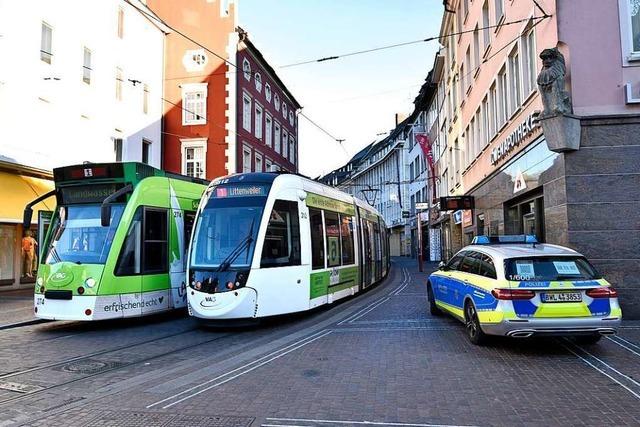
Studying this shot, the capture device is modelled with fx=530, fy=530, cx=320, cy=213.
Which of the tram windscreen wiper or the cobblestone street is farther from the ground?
the tram windscreen wiper

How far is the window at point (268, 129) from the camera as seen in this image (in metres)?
40.0

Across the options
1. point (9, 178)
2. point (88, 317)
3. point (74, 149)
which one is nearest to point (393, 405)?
Result: point (88, 317)

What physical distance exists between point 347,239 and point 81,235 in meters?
6.68

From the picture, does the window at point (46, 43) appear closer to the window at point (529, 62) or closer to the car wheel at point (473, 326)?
the window at point (529, 62)

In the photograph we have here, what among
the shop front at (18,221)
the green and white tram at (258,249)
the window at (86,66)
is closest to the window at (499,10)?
the green and white tram at (258,249)

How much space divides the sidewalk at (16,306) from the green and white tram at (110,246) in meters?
2.18

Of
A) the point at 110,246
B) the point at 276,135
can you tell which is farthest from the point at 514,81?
the point at 276,135

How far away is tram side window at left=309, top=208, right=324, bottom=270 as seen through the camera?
1147 cm

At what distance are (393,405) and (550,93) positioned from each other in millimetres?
8437

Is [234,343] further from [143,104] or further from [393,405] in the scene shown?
[143,104]

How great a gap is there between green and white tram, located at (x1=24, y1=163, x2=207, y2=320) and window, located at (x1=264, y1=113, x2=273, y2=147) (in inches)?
1124

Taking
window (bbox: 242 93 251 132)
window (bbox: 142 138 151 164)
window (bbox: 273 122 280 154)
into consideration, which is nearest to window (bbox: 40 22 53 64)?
window (bbox: 142 138 151 164)

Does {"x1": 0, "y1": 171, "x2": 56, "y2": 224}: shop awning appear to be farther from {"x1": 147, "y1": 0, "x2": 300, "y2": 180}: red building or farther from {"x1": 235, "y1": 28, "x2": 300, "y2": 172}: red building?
{"x1": 235, "y1": 28, "x2": 300, "y2": 172}: red building

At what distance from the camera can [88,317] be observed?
9.80 meters
